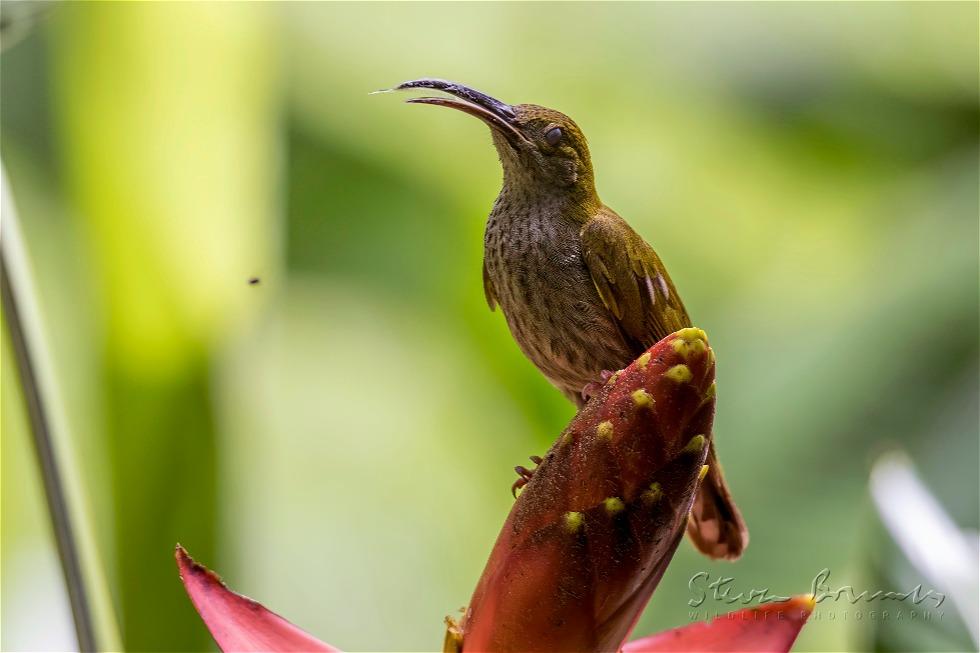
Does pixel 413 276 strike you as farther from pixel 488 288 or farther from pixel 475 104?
pixel 475 104

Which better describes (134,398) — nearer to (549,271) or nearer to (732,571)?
(549,271)

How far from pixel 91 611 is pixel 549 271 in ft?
1.04

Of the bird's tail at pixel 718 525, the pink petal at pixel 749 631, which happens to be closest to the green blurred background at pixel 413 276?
the bird's tail at pixel 718 525

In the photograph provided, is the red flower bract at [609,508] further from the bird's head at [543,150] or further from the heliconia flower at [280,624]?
the bird's head at [543,150]

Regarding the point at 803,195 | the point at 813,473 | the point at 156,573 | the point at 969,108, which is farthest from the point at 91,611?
the point at 969,108

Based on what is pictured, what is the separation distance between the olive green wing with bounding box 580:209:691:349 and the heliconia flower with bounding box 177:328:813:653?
0.19m

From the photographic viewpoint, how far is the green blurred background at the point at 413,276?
3.44 ft

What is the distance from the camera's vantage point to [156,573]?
959 millimetres

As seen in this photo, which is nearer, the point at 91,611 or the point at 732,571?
the point at 91,611

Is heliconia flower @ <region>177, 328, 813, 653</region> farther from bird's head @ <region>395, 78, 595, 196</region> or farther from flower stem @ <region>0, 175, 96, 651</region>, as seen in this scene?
bird's head @ <region>395, 78, 595, 196</region>

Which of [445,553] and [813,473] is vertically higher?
[813,473]

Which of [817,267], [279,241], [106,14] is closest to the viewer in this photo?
Answer: [106,14]

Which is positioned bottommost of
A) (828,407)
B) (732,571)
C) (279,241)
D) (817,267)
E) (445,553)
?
(445,553)

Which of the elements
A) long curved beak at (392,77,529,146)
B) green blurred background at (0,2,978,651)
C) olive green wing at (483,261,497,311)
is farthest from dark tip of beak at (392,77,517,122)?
green blurred background at (0,2,978,651)
